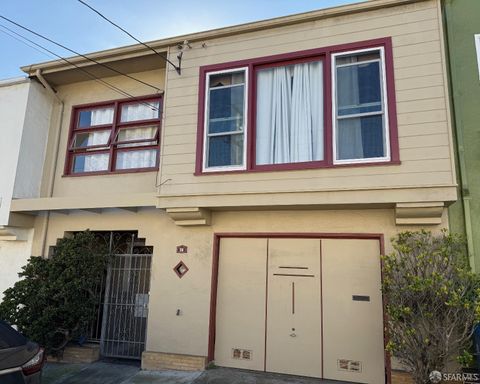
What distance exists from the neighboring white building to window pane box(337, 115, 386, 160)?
22.8 feet

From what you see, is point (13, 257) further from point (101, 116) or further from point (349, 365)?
point (349, 365)

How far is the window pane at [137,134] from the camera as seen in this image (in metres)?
8.96

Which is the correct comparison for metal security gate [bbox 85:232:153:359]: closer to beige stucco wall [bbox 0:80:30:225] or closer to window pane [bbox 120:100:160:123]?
beige stucco wall [bbox 0:80:30:225]

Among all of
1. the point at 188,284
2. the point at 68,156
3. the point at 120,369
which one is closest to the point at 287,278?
the point at 188,284

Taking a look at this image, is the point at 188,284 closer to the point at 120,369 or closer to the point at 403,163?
the point at 120,369

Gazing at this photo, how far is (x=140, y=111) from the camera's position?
9172 millimetres

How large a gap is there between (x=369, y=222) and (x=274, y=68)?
10.7 feet

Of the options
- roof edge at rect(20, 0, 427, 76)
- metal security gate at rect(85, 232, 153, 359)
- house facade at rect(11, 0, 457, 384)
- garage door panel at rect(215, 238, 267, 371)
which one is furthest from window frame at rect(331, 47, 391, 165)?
metal security gate at rect(85, 232, 153, 359)

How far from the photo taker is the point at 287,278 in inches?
280

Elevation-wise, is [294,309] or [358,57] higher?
[358,57]

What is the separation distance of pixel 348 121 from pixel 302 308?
3.31 meters

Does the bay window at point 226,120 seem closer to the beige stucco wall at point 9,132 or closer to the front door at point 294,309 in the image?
the front door at point 294,309

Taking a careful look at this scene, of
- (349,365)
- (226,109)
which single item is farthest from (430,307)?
(226,109)

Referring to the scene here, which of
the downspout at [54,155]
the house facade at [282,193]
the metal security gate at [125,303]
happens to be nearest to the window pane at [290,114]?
the house facade at [282,193]
